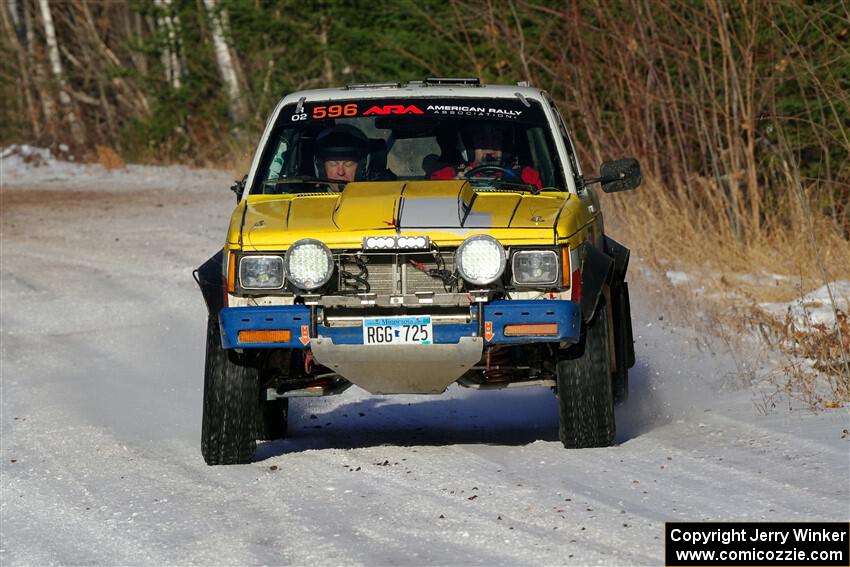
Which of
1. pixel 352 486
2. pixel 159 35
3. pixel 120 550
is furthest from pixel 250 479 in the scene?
pixel 159 35

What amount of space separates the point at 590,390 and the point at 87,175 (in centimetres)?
1958

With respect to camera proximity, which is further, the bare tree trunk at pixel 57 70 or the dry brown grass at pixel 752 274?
the bare tree trunk at pixel 57 70

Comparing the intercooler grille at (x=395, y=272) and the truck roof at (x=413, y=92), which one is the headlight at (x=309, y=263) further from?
the truck roof at (x=413, y=92)

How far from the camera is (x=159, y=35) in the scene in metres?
30.4

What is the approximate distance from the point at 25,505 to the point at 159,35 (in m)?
24.4

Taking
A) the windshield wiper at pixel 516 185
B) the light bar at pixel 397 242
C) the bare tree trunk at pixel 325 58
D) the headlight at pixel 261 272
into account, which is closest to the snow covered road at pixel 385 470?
the headlight at pixel 261 272

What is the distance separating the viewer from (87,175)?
1009 inches

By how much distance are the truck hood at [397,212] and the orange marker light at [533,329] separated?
41cm

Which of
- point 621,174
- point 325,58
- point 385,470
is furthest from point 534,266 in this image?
point 325,58

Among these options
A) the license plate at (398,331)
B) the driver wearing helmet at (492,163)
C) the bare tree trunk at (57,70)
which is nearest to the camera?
the license plate at (398,331)

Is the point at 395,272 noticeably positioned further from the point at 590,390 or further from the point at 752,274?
the point at 752,274

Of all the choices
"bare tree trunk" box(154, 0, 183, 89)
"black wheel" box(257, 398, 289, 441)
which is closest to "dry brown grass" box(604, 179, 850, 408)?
"black wheel" box(257, 398, 289, 441)

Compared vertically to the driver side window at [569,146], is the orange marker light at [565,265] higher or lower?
lower

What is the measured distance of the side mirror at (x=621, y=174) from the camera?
318 inches
